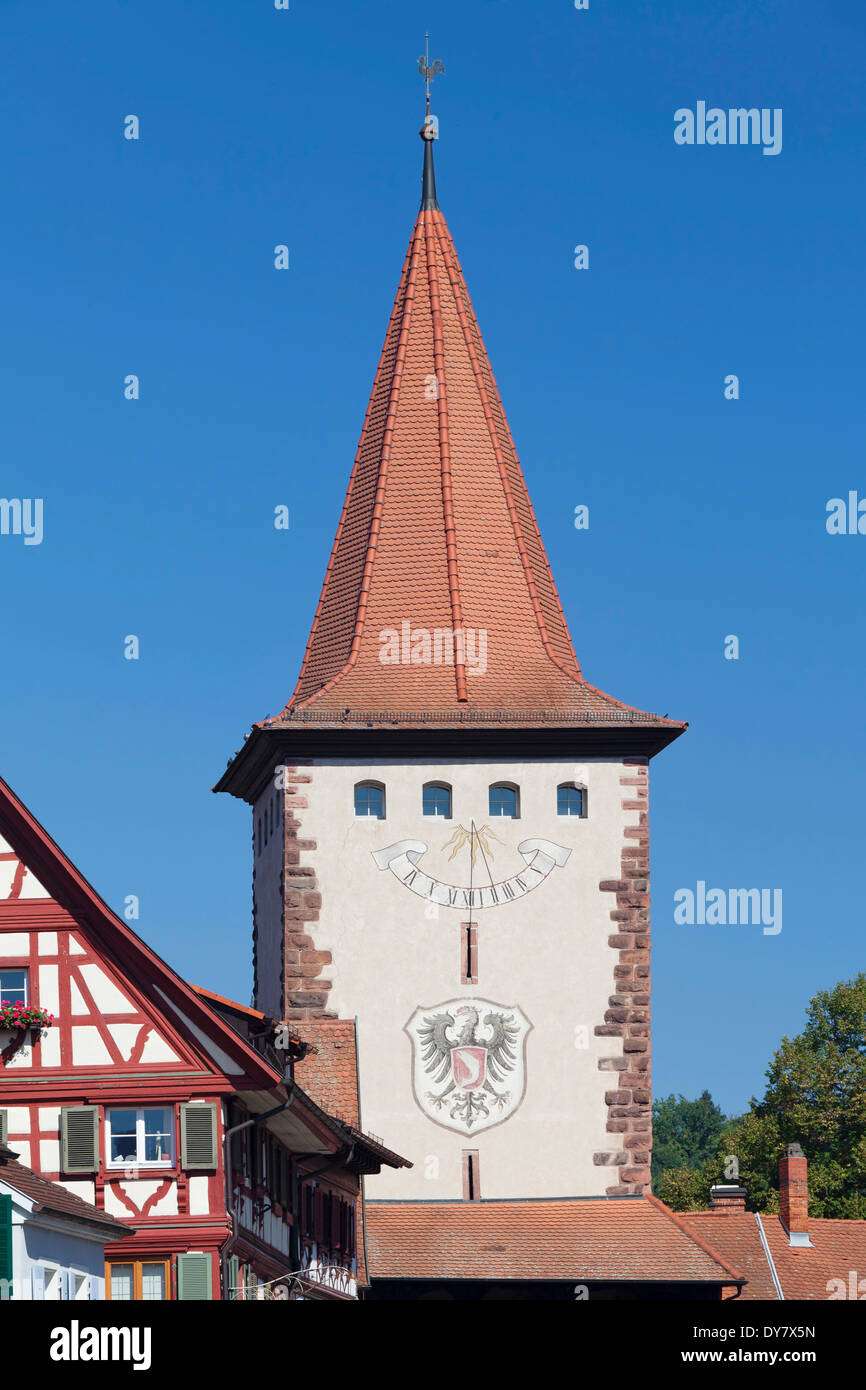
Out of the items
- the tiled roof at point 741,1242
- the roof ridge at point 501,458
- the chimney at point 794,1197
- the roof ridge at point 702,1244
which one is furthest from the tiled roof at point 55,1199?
the chimney at point 794,1197

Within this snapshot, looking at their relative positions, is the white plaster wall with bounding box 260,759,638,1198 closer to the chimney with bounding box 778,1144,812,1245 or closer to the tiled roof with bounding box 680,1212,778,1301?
the tiled roof with bounding box 680,1212,778,1301

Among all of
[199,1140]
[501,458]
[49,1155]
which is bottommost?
[49,1155]

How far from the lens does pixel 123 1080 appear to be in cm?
3014

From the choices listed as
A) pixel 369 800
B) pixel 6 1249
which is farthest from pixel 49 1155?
pixel 369 800

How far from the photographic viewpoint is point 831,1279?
51531 millimetres

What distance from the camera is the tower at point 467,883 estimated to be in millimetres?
45156

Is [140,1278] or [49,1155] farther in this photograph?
[49,1155]

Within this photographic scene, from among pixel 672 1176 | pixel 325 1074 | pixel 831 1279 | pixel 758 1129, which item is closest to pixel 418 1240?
pixel 325 1074

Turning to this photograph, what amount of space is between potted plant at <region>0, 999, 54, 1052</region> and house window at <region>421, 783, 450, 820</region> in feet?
54.9

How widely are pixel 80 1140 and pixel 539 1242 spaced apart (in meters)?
15.2

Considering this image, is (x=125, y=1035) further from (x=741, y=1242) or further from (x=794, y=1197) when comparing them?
(x=794, y=1197)
